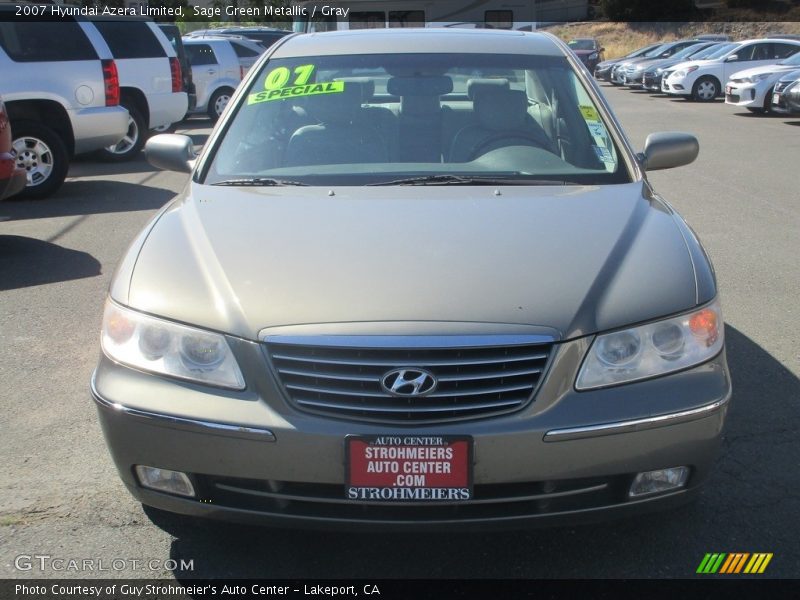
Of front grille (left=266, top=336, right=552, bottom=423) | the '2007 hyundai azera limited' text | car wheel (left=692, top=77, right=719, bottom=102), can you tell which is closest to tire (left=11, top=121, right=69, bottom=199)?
the '2007 hyundai azera limited' text

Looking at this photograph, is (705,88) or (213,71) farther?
(705,88)

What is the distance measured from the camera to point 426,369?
2.69 m

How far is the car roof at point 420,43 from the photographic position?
4555 millimetres

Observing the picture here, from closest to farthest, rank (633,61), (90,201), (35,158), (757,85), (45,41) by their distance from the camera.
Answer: (90,201), (35,158), (45,41), (757,85), (633,61)

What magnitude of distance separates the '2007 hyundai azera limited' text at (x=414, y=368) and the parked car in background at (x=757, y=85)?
17.6 metres

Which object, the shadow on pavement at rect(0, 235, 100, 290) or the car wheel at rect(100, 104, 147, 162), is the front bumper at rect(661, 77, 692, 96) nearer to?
the car wheel at rect(100, 104, 147, 162)

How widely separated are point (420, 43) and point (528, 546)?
2543mm

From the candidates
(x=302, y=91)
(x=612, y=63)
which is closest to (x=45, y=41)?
(x=302, y=91)

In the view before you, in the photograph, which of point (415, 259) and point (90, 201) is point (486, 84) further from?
point (90, 201)

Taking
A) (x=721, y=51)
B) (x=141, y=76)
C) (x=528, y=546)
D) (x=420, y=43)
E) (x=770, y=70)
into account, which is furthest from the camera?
(x=721, y=51)

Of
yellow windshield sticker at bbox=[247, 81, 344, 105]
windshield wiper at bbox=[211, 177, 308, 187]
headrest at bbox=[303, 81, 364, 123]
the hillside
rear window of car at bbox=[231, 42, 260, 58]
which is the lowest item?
the hillside

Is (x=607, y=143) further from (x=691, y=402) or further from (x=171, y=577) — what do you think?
(x=171, y=577)

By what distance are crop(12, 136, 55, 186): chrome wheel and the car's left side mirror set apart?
25.1ft

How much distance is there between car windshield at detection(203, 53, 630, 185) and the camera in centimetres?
400
